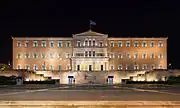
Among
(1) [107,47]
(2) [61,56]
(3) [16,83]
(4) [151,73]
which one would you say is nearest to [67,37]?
(2) [61,56]

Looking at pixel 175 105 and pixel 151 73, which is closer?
pixel 175 105

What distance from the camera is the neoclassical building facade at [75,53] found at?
268 ft

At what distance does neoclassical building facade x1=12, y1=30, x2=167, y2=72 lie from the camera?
81.6 meters

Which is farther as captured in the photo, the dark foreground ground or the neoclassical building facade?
the neoclassical building facade

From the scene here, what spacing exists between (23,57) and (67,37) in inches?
487

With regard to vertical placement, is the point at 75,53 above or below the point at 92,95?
above

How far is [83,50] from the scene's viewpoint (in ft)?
262

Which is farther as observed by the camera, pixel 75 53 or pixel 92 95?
pixel 75 53

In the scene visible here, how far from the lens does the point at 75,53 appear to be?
264 ft

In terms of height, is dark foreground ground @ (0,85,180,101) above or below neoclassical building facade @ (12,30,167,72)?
below

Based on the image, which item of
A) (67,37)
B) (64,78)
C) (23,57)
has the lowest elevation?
(64,78)

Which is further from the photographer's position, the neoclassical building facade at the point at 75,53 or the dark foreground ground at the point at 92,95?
the neoclassical building facade at the point at 75,53

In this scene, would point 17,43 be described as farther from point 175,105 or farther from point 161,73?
point 175,105

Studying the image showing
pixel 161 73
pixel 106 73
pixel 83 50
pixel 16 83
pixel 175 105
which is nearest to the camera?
pixel 175 105
